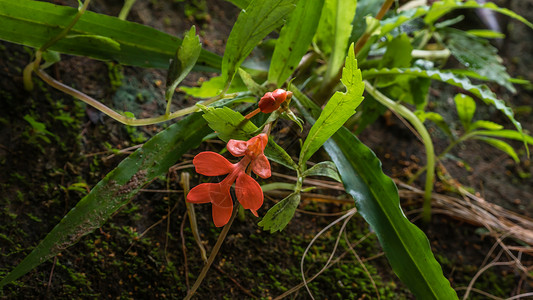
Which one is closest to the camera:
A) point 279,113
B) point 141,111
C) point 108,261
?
point 279,113

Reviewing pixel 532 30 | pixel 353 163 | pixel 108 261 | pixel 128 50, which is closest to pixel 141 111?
pixel 128 50

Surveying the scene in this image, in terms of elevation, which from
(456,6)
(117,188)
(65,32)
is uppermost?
(456,6)

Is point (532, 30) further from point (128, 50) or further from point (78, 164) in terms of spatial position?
point (78, 164)

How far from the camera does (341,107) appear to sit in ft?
2.01

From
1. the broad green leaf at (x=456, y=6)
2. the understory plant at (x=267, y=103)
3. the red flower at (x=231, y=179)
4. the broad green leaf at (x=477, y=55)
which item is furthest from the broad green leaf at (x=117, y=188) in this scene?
the broad green leaf at (x=477, y=55)

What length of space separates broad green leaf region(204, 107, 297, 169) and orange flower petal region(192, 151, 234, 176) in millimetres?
75

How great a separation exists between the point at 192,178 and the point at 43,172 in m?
0.33

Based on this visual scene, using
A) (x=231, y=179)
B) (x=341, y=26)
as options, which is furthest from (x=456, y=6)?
(x=231, y=179)

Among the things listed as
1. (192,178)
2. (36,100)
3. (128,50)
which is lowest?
(192,178)

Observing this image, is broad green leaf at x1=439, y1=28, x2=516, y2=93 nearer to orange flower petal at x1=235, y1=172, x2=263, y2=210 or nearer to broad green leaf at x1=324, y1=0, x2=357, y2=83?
broad green leaf at x1=324, y1=0, x2=357, y2=83

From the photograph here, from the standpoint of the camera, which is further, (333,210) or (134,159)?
(333,210)

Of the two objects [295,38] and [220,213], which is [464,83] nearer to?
[295,38]

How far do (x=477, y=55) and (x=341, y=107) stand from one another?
2.36 ft

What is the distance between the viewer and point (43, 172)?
837mm
